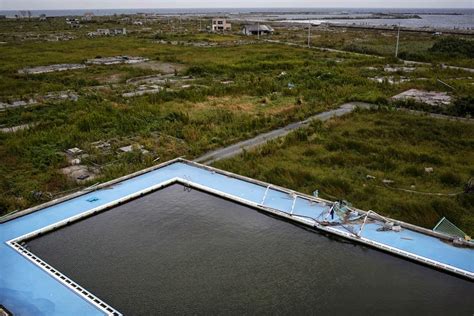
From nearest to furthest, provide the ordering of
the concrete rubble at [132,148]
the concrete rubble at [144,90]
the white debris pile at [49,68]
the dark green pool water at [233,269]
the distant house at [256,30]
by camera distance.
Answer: the dark green pool water at [233,269] → the concrete rubble at [132,148] → the concrete rubble at [144,90] → the white debris pile at [49,68] → the distant house at [256,30]

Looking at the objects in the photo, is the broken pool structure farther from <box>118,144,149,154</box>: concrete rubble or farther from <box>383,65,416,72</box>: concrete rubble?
<box>383,65,416,72</box>: concrete rubble

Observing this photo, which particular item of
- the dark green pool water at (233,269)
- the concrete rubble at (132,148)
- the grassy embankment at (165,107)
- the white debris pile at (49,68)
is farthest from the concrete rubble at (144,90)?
the dark green pool water at (233,269)

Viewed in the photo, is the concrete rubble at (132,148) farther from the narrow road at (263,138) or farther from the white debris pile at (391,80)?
the white debris pile at (391,80)

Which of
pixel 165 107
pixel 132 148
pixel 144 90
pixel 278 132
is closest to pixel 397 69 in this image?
pixel 278 132

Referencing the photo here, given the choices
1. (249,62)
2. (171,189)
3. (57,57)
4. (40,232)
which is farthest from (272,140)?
(57,57)

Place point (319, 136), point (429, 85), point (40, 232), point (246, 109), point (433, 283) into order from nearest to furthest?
point (433, 283)
point (40, 232)
point (319, 136)
point (246, 109)
point (429, 85)

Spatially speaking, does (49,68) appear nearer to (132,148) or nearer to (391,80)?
(132,148)

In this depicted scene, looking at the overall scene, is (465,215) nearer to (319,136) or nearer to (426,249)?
(426,249)
